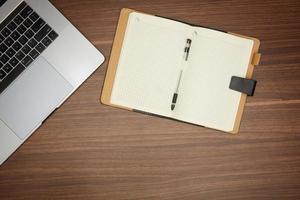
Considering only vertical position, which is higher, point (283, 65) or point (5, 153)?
point (283, 65)

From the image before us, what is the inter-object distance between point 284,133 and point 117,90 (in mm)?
417

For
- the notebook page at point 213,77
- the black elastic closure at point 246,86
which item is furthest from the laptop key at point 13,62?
the black elastic closure at point 246,86

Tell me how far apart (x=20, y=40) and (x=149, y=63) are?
301 mm

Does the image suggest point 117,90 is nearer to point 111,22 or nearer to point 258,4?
point 111,22

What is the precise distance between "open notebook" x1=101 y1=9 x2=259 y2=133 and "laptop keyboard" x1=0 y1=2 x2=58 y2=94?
0.56ft

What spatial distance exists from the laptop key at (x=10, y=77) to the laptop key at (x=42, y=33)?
7 cm

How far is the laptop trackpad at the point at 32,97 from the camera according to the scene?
3.46ft

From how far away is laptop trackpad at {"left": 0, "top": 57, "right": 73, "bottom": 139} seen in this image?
1.05 metres

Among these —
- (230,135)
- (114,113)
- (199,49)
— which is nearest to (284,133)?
(230,135)

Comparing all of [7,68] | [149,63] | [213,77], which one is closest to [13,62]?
[7,68]

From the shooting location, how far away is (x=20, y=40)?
3.46 feet

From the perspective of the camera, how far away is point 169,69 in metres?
1.10

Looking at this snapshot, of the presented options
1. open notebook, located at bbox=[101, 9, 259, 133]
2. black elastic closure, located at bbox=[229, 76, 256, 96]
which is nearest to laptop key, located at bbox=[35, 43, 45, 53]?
open notebook, located at bbox=[101, 9, 259, 133]

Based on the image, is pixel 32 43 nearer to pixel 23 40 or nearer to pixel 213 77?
pixel 23 40
